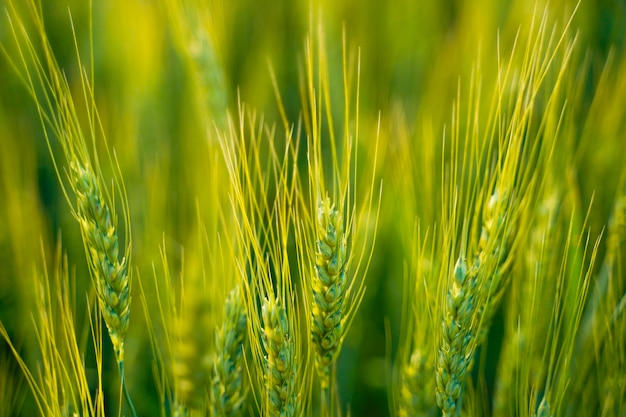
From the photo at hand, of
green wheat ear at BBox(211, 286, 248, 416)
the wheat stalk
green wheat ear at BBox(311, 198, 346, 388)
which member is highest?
green wheat ear at BBox(311, 198, 346, 388)

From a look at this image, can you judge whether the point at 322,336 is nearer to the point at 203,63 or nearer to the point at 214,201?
the point at 214,201

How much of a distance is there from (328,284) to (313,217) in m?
0.10

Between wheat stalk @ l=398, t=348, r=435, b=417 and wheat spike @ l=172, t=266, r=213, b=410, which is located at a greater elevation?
wheat spike @ l=172, t=266, r=213, b=410

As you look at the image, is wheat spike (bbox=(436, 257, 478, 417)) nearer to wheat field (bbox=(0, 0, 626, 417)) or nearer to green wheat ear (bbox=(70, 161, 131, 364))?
wheat field (bbox=(0, 0, 626, 417))

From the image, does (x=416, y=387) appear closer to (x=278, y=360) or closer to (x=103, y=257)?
(x=278, y=360)

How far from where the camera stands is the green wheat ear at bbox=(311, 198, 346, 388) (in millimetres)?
640

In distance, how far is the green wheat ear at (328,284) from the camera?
0.64 meters

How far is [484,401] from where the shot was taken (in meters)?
0.98

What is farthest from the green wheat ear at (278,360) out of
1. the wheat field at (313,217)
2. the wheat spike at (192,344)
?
the wheat spike at (192,344)

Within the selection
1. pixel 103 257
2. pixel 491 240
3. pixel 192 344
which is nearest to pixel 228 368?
pixel 192 344

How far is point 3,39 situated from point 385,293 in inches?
37.1

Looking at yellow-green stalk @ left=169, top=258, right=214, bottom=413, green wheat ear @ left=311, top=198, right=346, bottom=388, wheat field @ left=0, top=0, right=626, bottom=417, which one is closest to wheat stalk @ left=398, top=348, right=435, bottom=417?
wheat field @ left=0, top=0, right=626, bottom=417

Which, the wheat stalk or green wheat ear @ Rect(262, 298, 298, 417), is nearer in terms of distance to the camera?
green wheat ear @ Rect(262, 298, 298, 417)

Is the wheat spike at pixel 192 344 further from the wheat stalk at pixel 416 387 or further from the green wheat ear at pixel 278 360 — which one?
the wheat stalk at pixel 416 387
